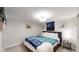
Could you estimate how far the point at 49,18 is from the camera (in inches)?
47.6

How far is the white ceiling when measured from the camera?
1147 millimetres

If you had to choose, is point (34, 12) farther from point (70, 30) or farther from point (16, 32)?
point (70, 30)

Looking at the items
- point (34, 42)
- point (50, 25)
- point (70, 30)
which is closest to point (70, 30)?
point (70, 30)

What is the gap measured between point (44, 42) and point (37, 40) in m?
0.11

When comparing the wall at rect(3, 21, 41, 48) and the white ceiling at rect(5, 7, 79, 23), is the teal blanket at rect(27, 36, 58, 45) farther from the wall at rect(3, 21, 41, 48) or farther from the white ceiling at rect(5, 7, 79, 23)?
the white ceiling at rect(5, 7, 79, 23)

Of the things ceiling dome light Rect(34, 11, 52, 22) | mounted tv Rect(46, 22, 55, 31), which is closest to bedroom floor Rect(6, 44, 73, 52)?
mounted tv Rect(46, 22, 55, 31)

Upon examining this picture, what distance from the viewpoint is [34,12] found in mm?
1187

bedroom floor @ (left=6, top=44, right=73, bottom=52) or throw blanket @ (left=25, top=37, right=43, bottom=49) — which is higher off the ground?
throw blanket @ (left=25, top=37, right=43, bottom=49)

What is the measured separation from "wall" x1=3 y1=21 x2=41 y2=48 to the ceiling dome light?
4.9 inches

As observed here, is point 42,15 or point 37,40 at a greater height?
point 42,15

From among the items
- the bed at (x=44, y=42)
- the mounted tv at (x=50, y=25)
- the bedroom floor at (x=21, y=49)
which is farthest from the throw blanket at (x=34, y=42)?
the mounted tv at (x=50, y=25)

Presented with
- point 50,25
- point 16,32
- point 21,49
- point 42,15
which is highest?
point 42,15

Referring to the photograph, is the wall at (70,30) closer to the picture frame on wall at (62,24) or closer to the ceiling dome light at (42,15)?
the picture frame on wall at (62,24)

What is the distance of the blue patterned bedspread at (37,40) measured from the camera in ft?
3.74
